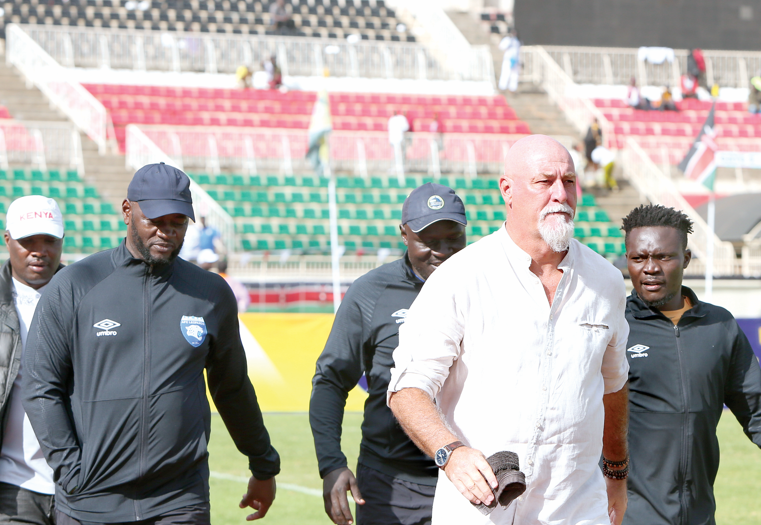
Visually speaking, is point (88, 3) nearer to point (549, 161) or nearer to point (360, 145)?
point (360, 145)

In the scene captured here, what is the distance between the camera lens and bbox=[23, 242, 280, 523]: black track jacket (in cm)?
411

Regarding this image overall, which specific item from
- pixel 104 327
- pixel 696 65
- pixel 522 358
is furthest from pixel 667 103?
pixel 522 358

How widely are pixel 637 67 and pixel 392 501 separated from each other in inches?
1314

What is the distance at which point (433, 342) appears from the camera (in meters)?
3.37

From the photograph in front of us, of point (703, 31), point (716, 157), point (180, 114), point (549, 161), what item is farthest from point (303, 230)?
point (703, 31)

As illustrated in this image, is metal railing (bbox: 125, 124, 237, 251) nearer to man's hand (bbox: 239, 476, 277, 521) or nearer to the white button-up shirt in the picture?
man's hand (bbox: 239, 476, 277, 521)

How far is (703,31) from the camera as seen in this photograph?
1572 inches

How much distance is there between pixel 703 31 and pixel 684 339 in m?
38.0

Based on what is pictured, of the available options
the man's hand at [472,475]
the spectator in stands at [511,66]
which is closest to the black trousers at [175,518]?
the man's hand at [472,475]

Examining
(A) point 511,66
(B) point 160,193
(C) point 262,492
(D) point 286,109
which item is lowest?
(C) point 262,492

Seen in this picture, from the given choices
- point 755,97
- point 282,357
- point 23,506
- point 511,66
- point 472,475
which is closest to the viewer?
point 472,475

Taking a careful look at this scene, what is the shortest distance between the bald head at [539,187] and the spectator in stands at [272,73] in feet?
95.8

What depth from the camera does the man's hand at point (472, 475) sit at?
117 inches

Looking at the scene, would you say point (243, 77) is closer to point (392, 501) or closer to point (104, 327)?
point (392, 501)
